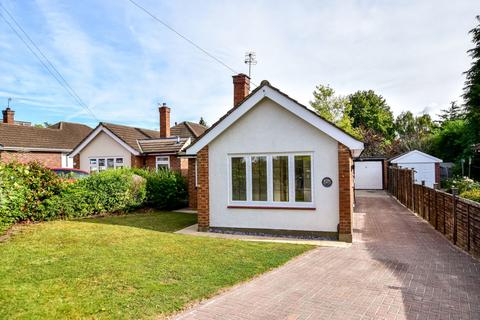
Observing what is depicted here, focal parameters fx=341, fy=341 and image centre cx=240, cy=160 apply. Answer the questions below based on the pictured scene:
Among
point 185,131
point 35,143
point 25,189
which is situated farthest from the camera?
point 35,143

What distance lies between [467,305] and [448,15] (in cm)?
1027

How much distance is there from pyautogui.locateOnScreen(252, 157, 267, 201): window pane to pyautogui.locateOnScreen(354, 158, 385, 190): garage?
23.5 meters

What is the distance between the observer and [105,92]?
83.5 feet

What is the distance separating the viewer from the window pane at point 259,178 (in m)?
11.5

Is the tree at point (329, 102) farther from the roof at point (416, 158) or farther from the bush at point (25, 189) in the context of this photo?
the bush at point (25, 189)

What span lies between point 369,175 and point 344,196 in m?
24.3

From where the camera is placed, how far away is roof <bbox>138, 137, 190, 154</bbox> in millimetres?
21438

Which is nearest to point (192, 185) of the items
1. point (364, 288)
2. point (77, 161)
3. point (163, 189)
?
point (163, 189)

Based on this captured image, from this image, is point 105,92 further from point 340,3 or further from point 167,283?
point 167,283

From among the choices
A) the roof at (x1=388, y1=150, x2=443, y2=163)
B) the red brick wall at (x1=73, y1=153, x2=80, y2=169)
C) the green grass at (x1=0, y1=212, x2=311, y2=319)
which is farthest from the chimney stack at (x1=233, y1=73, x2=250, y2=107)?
the roof at (x1=388, y1=150, x2=443, y2=163)

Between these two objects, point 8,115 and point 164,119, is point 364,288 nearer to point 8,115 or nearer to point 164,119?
point 164,119

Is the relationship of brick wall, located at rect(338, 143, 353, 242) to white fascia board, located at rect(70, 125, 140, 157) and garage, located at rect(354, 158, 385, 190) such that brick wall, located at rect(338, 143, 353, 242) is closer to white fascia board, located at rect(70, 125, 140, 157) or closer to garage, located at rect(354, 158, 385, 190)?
white fascia board, located at rect(70, 125, 140, 157)

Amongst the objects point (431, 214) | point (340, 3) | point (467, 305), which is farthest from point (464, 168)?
point (467, 305)

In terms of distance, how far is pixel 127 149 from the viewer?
72.4 ft
